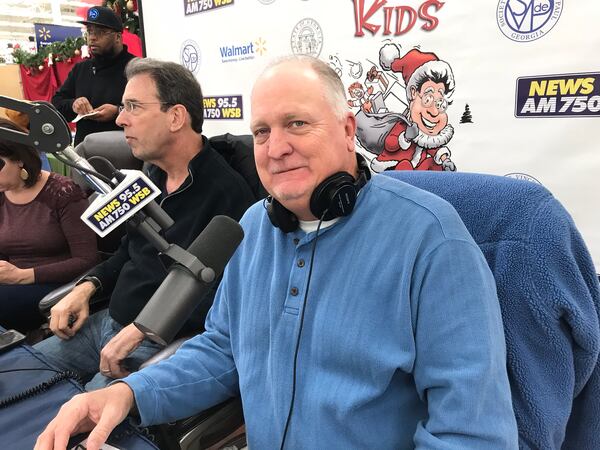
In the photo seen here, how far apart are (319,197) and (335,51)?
1398 millimetres

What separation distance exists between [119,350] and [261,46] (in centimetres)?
168

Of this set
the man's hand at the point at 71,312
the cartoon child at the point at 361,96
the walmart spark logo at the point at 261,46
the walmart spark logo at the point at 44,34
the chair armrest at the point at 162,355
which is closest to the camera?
the chair armrest at the point at 162,355

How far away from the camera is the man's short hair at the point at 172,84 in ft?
5.23

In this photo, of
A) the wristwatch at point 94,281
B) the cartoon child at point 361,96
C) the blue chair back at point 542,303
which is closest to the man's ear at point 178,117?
the wristwatch at point 94,281

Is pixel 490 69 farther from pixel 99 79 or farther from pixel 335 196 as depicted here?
pixel 99 79

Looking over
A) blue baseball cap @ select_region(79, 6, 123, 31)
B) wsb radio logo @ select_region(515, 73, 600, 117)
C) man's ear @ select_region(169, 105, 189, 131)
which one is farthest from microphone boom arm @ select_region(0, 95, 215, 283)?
blue baseball cap @ select_region(79, 6, 123, 31)

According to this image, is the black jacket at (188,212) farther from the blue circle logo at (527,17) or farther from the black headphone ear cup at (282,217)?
the blue circle logo at (527,17)

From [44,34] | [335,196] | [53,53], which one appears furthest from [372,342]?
[44,34]

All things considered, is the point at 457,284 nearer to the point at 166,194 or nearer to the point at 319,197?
the point at 319,197

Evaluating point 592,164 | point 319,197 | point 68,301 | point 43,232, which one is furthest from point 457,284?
point 43,232

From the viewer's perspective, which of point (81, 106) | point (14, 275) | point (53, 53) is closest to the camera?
point (14, 275)

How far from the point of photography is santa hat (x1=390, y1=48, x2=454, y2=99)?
66.2 inches

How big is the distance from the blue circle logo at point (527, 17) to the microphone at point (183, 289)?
1.33m

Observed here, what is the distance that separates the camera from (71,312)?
151 centimetres
